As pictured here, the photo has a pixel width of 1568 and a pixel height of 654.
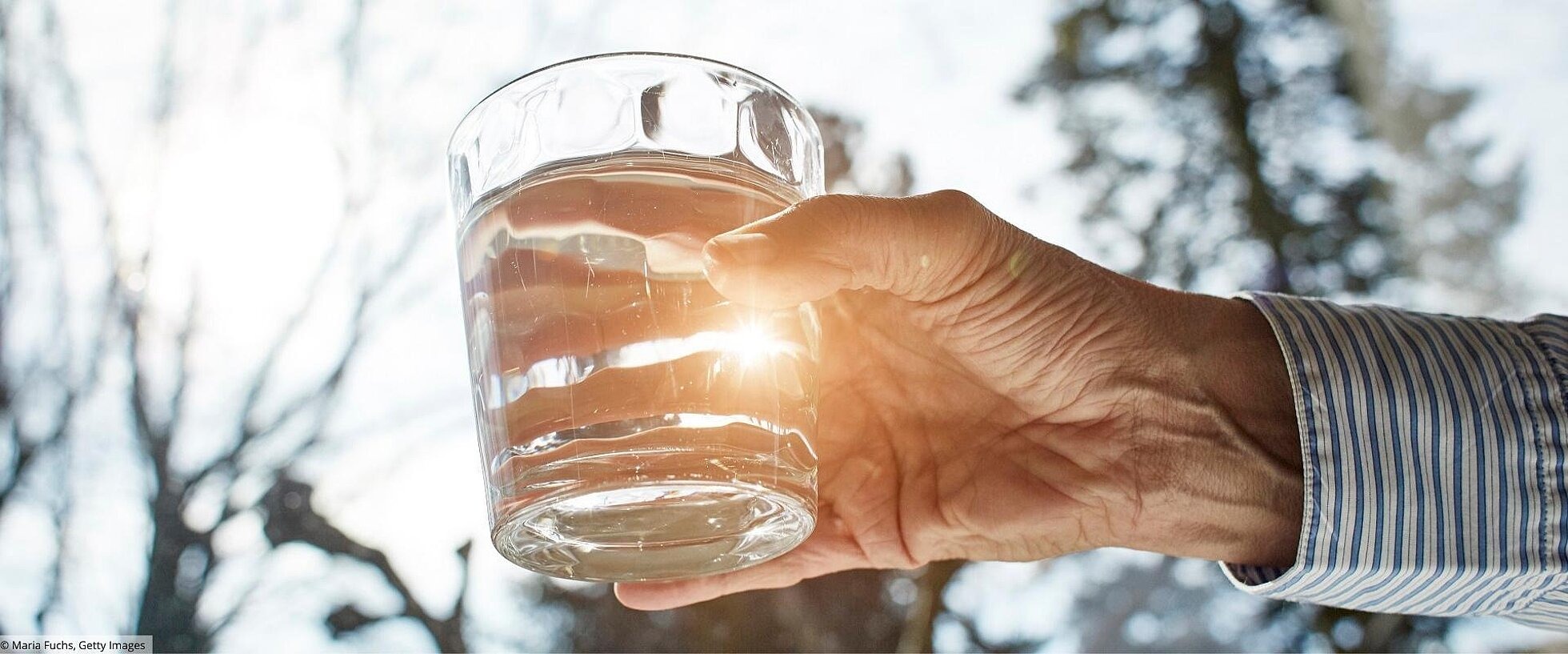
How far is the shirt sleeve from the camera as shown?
694 millimetres

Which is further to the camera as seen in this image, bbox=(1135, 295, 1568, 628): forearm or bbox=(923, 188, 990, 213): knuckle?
bbox=(1135, 295, 1568, 628): forearm

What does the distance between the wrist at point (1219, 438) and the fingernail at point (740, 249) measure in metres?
0.37

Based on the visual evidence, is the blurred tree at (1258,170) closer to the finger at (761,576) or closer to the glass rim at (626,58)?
the finger at (761,576)

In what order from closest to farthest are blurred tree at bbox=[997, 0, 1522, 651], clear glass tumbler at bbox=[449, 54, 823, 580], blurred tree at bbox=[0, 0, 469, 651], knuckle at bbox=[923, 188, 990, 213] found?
clear glass tumbler at bbox=[449, 54, 823, 580]
knuckle at bbox=[923, 188, 990, 213]
blurred tree at bbox=[0, 0, 469, 651]
blurred tree at bbox=[997, 0, 1522, 651]

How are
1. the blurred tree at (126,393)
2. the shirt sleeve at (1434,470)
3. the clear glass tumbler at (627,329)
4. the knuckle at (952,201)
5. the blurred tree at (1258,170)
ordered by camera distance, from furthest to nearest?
the blurred tree at (1258,170), the blurred tree at (126,393), the shirt sleeve at (1434,470), the knuckle at (952,201), the clear glass tumbler at (627,329)

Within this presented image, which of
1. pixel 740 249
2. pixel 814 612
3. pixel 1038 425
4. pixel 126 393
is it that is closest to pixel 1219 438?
pixel 1038 425

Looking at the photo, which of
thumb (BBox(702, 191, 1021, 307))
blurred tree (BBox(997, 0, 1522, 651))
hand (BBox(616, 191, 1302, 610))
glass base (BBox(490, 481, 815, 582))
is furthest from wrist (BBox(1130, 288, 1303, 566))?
blurred tree (BBox(997, 0, 1522, 651))

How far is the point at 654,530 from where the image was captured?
0.47 meters

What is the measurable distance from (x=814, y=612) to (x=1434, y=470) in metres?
1.86

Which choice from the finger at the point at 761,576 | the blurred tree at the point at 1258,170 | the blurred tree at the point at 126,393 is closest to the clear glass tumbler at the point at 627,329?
the finger at the point at 761,576

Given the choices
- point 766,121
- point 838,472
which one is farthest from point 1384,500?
point 766,121

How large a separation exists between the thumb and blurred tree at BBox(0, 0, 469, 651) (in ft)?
5.78

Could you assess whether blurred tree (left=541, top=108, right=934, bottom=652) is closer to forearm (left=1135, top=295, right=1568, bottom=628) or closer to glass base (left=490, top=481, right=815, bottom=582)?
forearm (left=1135, top=295, right=1568, bottom=628)

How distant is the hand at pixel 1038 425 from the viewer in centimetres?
71
